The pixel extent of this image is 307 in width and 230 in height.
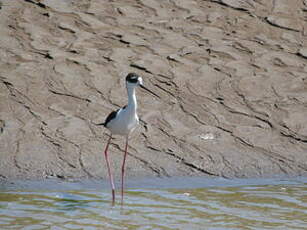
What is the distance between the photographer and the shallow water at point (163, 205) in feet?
22.4

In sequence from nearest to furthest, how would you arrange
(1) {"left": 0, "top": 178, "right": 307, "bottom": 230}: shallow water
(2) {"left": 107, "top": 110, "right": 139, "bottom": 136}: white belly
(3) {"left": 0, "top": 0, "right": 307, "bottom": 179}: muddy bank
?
(1) {"left": 0, "top": 178, "right": 307, "bottom": 230}: shallow water → (2) {"left": 107, "top": 110, "right": 139, "bottom": 136}: white belly → (3) {"left": 0, "top": 0, "right": 307, "bottom": 179}: muddy bank

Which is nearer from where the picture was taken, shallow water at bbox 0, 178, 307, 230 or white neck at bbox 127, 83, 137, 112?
shallow water at bbox 0, 178, 307, 230

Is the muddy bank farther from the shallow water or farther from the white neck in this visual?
the white neck

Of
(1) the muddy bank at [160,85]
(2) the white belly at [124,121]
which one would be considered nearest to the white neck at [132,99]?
(2) the white belly at [124,121]

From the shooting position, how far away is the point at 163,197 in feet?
25.0

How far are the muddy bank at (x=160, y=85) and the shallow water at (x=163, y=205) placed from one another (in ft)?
0.99

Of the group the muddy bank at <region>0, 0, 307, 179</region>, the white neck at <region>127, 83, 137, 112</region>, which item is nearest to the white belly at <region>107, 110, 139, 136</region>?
the white neck at <region>127, 83, 137, 112</region>

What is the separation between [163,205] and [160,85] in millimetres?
2886

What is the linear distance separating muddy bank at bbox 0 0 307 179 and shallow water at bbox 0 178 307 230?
302 mm

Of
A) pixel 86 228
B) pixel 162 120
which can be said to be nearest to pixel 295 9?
pixel 162 120

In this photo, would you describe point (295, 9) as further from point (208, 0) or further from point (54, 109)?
point (54, 109)

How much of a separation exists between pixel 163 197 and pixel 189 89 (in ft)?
8.55

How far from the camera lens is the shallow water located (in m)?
6.84

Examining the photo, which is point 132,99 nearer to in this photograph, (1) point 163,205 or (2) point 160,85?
(1) point 163,205
